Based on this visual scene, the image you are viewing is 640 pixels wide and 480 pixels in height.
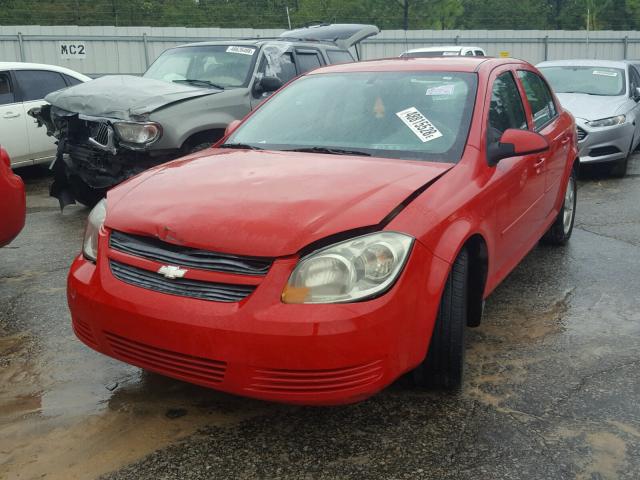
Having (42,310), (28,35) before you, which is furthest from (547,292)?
(28,35)

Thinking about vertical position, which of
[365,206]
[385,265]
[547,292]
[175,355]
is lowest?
[547,292]

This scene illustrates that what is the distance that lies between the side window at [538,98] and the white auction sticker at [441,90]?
99 cm

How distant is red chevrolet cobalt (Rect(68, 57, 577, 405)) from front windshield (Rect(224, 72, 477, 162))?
13 millimetres

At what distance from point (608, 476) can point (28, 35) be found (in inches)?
683

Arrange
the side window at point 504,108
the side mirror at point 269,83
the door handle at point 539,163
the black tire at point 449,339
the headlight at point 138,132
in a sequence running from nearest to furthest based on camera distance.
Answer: the black tire at point 449,339
the side window at point 504,108
the door handle at point 539,163
the headlight at point 138,132
the side mirror at point 269,83

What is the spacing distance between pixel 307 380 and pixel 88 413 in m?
1.13

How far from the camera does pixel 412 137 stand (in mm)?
3527

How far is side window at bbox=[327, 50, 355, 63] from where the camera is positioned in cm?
847

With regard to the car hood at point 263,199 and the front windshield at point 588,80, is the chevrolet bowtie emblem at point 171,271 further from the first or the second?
the front windshield at point 588,80

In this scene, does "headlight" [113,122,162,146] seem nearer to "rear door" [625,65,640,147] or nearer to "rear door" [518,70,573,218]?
"rear door" [518,70,573,218]

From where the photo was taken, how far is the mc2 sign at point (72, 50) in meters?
17.2

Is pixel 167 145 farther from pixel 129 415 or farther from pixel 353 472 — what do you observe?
pixel 353 472

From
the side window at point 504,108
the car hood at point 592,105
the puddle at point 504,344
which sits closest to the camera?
the puddle at point 504,344

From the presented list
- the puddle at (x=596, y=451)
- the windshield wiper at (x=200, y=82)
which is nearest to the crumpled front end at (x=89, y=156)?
the windshield wiper at (x=200, y=82)
